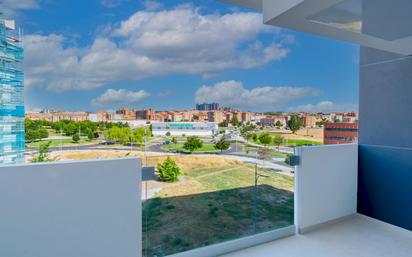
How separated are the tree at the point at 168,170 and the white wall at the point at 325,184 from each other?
1850 mm

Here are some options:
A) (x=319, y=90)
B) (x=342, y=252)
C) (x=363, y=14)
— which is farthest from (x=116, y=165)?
(x=319, y=90)

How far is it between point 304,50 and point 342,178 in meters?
6.72

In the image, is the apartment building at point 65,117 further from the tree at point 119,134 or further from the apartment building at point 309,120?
the apartment building at point 309,120

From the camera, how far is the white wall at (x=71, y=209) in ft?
6.33

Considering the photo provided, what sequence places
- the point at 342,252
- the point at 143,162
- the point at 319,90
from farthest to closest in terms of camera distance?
the point at 319,90
the point at 342,252
the point at 143,162

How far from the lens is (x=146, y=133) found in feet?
11.2

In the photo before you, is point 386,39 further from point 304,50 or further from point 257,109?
point 304,50

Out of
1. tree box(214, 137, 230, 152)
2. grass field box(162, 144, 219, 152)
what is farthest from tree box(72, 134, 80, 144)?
tree box(214, 137, 230, 152)

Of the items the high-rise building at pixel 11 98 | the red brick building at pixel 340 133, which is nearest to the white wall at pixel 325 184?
the red brick building at pixel 340 133

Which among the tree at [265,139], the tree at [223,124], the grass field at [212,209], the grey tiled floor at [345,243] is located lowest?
the grey tiled floor at [345,243]

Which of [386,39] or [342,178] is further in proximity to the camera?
[342,178]

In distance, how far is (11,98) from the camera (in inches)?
162

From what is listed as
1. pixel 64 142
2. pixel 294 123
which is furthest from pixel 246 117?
pixel 64 142

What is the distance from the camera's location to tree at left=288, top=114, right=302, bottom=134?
13.3 feet
